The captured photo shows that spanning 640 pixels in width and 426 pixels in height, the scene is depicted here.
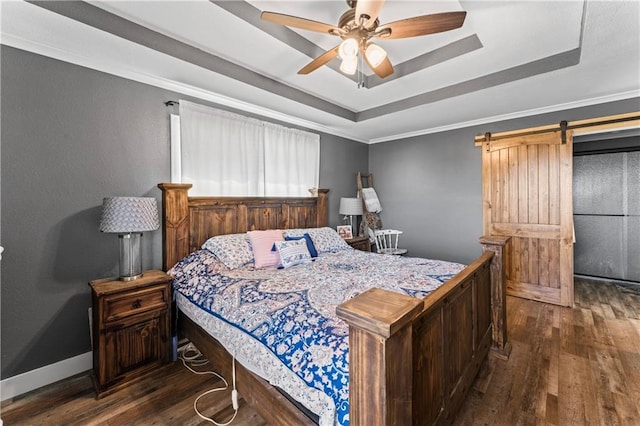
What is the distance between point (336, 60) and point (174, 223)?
222 cm

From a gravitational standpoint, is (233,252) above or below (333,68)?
below

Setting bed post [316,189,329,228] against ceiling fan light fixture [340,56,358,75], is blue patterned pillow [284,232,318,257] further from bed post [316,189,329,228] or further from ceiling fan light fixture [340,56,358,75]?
ceiling fan light fixture [340,56,358,75]

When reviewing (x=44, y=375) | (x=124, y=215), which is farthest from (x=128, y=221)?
(x=44, y=375)

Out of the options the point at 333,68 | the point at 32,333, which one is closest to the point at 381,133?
the point at 333,68

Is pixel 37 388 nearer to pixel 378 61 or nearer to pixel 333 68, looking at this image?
pixel 378 61

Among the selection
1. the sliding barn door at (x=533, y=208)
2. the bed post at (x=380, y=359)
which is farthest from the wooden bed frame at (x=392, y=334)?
the sliding barn door at (x=533, y=208)

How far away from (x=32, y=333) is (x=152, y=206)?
1225mm

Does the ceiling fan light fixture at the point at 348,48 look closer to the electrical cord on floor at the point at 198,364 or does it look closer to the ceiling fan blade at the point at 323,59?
the ceiling fan blade at the point at 323,59

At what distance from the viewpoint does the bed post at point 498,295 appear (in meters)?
2.30

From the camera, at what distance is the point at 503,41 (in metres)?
2.25

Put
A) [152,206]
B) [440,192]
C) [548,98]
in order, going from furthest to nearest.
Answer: [440,192]
[548,98]
[152,206]

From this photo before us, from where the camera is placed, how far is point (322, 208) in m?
4.01

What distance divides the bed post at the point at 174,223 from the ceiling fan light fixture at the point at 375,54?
1930 millimetres

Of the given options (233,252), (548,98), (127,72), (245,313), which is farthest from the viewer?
(548,98)
